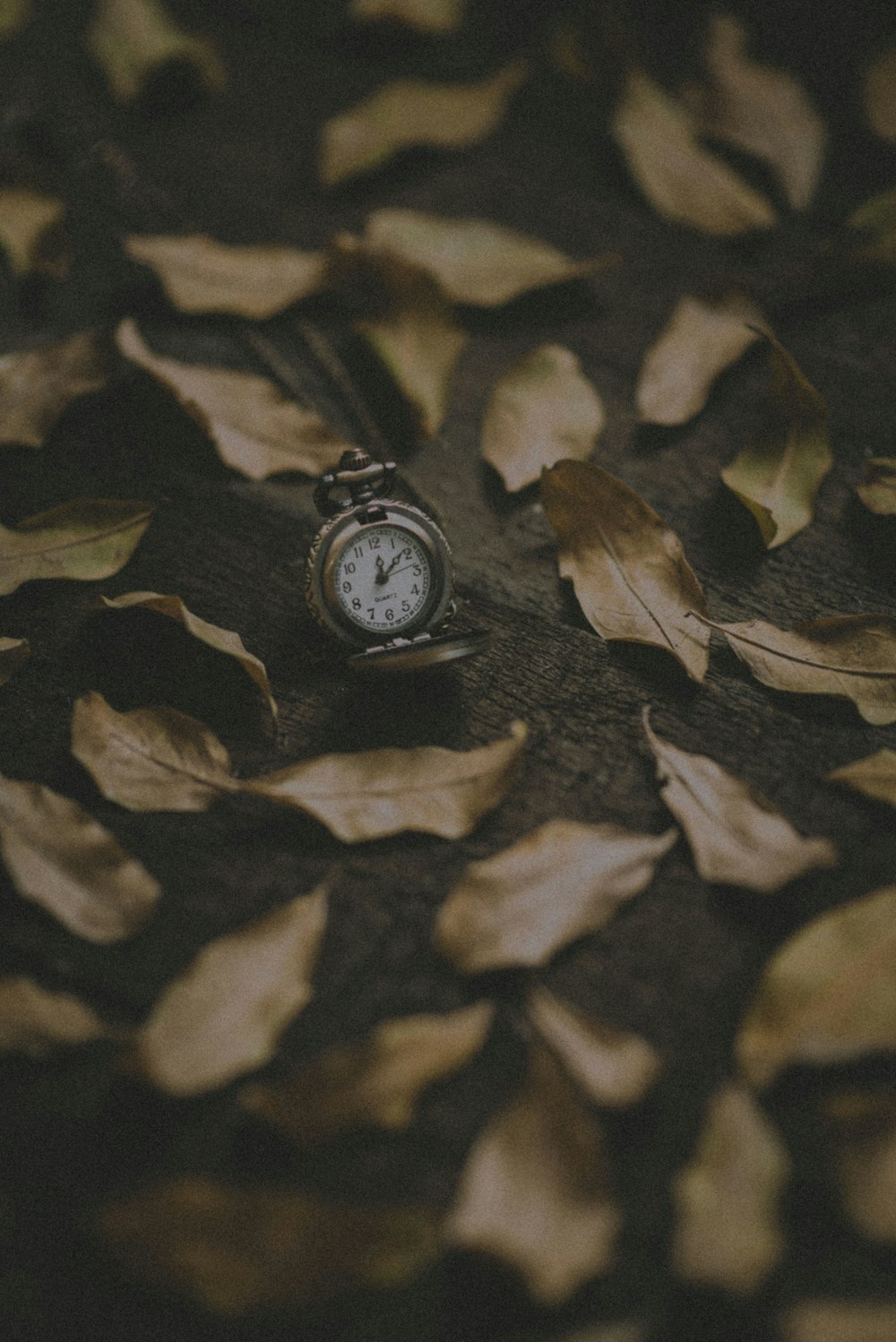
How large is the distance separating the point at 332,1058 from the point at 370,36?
1165mm

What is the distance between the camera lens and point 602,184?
1129 mm

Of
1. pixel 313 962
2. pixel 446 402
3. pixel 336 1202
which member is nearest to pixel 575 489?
pixel 446 402

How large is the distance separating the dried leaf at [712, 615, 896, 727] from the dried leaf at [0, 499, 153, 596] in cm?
46

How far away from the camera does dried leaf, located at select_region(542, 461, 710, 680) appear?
78 centimetres

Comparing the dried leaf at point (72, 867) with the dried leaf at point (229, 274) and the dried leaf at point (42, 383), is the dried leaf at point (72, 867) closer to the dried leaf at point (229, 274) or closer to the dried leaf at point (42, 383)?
the dried leaf at point (42, 383)

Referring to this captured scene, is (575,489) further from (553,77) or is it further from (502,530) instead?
(553,77)

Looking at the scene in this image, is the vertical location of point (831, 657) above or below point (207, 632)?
below

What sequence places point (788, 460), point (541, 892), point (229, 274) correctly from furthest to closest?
point (229, 274)
point (788, 460)
point (541, 892)

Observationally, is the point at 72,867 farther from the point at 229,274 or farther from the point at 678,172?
the point at 678,172

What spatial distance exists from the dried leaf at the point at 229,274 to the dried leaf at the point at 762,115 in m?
0.46

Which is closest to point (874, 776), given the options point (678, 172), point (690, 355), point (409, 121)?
point (690, 355)

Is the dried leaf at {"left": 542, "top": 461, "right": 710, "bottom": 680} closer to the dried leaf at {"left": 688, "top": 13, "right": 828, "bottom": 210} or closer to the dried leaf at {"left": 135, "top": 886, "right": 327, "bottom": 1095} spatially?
the dried leaf at {"left": 135, "top": 886, "right": 327, "bottom": 1095}

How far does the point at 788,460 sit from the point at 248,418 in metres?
0.45

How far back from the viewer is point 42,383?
93 cm
